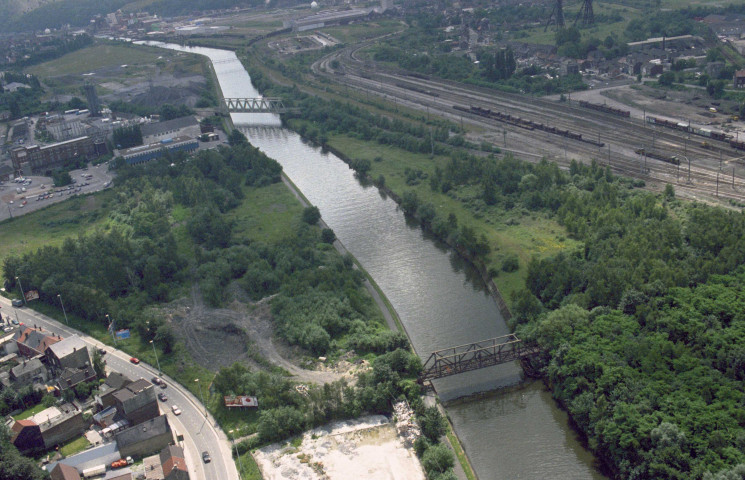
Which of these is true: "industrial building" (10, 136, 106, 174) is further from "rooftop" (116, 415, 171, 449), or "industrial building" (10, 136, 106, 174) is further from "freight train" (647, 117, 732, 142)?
"freight train" (647, 117, 732, 142)

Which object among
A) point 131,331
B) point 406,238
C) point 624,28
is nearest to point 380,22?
point 624,28

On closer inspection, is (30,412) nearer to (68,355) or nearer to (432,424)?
(68,355)

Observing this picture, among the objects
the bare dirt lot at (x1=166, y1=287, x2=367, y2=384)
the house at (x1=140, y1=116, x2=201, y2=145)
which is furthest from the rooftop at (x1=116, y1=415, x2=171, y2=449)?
the house at (x1=140, y1=116, x2=201, y2=145)

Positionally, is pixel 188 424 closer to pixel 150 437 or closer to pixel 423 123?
pixel 150 437

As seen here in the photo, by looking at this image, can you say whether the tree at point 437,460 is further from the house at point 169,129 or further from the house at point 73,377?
the house at point 169,129

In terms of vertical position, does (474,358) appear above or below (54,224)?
above

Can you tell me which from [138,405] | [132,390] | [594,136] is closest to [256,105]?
[594,136]
